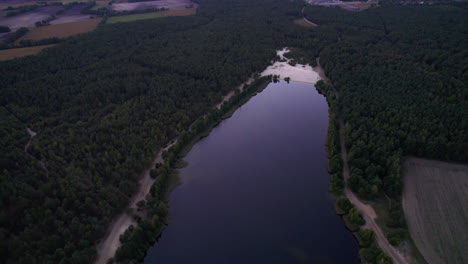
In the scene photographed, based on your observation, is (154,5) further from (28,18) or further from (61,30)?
(28,18)

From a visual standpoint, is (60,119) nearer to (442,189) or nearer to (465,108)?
(442,189)

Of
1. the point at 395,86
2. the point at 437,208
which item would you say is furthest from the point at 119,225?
the point at 395,86

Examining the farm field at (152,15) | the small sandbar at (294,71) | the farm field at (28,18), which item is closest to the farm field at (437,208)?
the small sandbar at (294,71)

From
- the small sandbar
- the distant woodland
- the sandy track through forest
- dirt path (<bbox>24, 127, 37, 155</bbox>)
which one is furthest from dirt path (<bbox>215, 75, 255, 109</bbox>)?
dirt path (<bbox>24, 127, 37, 155</bbox>)

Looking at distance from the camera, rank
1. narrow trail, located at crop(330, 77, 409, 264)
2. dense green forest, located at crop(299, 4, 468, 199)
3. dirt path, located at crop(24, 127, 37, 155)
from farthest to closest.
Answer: dirt path, located at crop(24, 127, 37, 155)
dense green forest, located at crop(299, 4, 468, 199)
narrow trail, located at crop(330, 77, 409, 264)

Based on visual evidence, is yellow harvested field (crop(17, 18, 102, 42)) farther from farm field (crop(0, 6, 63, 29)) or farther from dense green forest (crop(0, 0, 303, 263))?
dense green forest (crop(0, 0, 303, 263))

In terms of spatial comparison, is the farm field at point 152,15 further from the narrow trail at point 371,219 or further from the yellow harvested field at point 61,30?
the narrow trail at point 371,219

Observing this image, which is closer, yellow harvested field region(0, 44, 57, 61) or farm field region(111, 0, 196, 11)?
yellow harvested field region(0, 44, 57, 61)

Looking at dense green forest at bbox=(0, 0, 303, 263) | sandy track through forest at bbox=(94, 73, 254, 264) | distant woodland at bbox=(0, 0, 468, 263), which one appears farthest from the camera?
distant woodland at bbox=(0, 0, 468, 263)
